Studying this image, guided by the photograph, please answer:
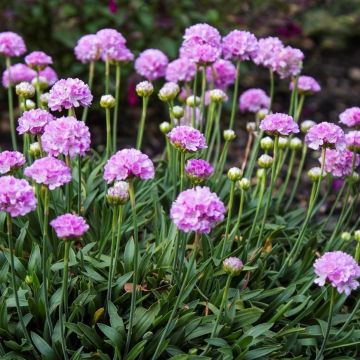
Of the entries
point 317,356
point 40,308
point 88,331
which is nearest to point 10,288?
point 40,308

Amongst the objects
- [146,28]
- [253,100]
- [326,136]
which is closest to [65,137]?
[326,136]

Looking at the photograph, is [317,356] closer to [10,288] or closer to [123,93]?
[10,288]

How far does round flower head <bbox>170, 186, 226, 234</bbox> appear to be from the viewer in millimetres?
1950

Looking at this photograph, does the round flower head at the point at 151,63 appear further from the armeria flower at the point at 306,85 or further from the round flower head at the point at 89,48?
the armeria flower at the point at 306,85

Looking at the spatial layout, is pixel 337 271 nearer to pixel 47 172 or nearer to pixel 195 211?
pixel 195 211

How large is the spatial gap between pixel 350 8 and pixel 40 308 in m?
5.25

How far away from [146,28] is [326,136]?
2.82m

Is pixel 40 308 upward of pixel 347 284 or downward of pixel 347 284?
downward

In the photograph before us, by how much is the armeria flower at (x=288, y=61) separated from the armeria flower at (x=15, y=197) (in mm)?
1605

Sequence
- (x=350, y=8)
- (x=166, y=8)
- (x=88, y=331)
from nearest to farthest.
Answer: (x=88, y=331) → (x=166, y=8) → (x=350, y=8)

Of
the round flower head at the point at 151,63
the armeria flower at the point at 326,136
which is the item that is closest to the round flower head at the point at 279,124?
the armeria flower at the point at 326,136

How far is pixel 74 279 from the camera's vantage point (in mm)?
2480

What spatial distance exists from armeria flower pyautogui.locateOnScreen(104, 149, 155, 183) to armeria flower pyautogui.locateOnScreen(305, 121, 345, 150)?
680mm

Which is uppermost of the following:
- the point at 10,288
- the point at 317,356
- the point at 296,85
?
the point at 296,85
